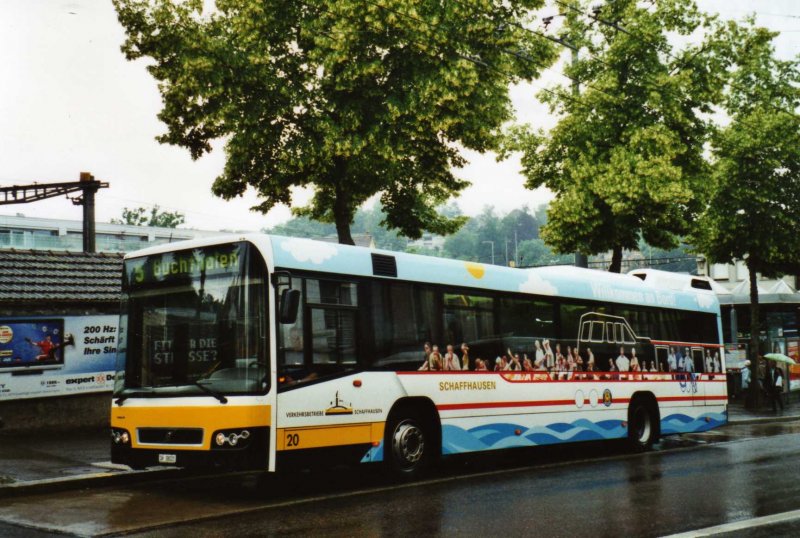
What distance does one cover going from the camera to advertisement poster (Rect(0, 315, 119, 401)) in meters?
15.2

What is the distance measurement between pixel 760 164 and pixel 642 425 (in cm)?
1479

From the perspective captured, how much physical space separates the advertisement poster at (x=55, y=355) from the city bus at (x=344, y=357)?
18.2 ft

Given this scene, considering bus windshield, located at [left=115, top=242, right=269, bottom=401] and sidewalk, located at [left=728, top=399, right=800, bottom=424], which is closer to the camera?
bus windshield, located at [left=115, top=242, right=269, bottom=401]

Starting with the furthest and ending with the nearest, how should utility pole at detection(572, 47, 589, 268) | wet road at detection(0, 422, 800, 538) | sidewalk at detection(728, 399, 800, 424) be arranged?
sidewalk at detection(728, 399, 800, 424), utility pole at detection(572, 47, 589, 268), wet road at detection(0, 422, 800, 538)

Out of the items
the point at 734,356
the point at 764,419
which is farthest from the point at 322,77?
the point at 734,356

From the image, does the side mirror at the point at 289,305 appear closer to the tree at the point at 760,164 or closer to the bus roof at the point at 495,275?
the bus roof at the point at 495,275

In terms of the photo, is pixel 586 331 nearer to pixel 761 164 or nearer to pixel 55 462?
pixel 55 462

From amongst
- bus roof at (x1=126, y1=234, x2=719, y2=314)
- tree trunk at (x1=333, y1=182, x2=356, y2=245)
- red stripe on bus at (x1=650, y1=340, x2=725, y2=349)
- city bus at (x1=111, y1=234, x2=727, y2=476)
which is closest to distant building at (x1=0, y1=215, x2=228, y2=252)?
tree trunk at (x1=333, y1=182, x2=356, y2=245)

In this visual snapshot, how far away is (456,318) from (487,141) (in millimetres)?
11418

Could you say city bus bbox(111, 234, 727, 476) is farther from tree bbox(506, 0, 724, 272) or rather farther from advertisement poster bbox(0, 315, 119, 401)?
tree bbox(506, 0, 724, 272)

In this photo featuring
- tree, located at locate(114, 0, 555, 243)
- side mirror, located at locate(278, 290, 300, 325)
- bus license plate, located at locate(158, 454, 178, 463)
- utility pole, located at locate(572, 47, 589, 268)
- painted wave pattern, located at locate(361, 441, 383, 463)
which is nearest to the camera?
side mirror, located at locate(278, 290, 300, 325)

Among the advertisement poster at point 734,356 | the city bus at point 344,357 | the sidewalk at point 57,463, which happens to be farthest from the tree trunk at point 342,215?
the advertisement poster at point 734,356

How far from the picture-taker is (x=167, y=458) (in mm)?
9773

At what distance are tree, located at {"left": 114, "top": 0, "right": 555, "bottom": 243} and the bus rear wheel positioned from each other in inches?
387
